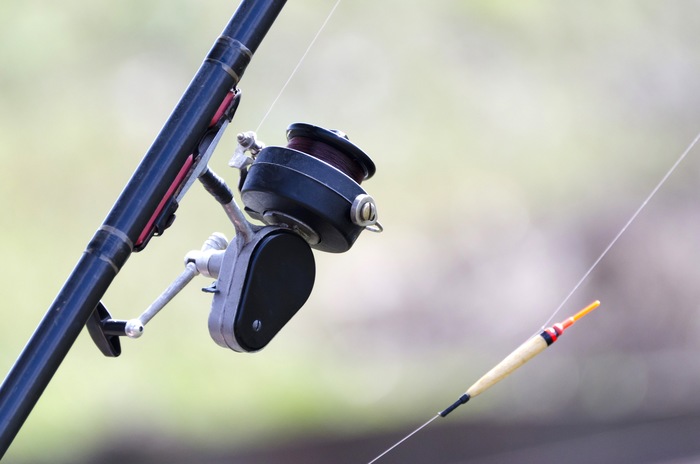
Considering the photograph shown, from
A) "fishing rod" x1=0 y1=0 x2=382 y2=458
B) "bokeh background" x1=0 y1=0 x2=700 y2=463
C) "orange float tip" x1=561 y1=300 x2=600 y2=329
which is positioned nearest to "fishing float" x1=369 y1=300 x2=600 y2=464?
"orange float tip" x1=561 y1=300 x2=600 y2=329

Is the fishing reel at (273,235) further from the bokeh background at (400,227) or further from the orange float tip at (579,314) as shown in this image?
the bokeh background at (400,227)

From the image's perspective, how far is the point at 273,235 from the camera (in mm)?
797

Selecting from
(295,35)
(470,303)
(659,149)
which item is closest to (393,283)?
(470,303)

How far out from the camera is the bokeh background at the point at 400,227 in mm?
2391

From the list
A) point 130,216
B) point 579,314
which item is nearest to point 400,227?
point 579,314

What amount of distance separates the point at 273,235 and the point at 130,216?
0.62 ft

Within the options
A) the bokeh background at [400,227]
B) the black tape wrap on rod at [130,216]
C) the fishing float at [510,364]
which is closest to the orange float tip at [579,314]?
the fishing float at [510,364]

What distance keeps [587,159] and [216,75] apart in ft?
8.28

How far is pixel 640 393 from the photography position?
277 cm

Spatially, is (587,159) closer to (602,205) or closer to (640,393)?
(602,205)

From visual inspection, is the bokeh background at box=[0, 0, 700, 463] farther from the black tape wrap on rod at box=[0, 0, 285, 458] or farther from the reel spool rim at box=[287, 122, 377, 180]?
the black tape wrap on rod at box=[0, 0, 285, 458]

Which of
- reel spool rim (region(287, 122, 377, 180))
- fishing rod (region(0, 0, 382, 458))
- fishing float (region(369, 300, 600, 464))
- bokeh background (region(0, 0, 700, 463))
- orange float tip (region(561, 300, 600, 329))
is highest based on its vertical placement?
bokeh background (region(0, 0, 700, 463))

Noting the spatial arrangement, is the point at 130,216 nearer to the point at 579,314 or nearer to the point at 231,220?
the point at 231,220

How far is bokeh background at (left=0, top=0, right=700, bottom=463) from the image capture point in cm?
239
